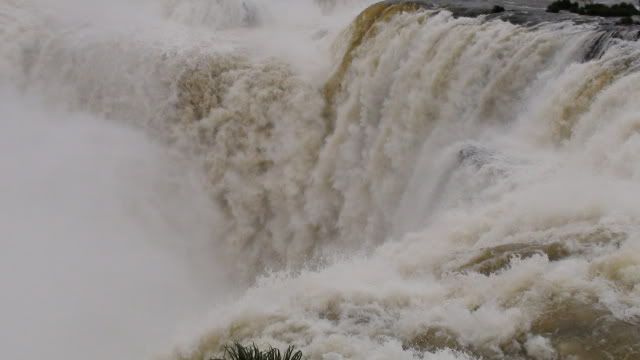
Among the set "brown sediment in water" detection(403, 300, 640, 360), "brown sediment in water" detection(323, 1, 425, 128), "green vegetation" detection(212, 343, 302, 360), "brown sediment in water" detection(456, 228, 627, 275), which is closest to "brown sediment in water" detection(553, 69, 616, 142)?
"brown sediment in water" detection(456, 228, 627, 275)

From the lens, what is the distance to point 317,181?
14109mm

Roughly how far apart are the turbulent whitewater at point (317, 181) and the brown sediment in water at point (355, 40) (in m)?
0.06

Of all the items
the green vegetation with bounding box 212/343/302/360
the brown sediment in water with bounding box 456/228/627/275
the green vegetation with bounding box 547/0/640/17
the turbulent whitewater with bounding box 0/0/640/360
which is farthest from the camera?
the green vegetation with bounding box 547/0/640/17

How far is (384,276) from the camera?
6723 millimetres

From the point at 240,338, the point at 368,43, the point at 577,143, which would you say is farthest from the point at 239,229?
the point at 240,338

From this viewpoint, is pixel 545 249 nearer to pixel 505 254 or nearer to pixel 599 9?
pixel 505 254

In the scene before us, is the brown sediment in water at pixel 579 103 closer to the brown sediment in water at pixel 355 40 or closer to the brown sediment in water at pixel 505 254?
the brown sediment in water at pixel 505 254

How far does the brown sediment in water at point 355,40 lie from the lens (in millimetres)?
14445

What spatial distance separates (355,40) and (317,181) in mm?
3175

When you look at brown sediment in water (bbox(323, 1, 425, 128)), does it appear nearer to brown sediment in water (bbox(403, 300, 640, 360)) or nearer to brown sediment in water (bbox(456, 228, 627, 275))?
brown sediment in water (bbox(456, 228, 627, 275))

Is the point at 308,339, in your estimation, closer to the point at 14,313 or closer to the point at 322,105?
the point at 14,313

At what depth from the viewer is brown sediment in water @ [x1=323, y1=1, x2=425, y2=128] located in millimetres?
14445

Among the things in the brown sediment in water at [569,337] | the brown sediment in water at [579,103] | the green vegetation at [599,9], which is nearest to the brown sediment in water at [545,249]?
the brown sediment in water at [569,337]

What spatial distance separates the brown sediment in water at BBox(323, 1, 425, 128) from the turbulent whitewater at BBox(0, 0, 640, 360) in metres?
0.06
